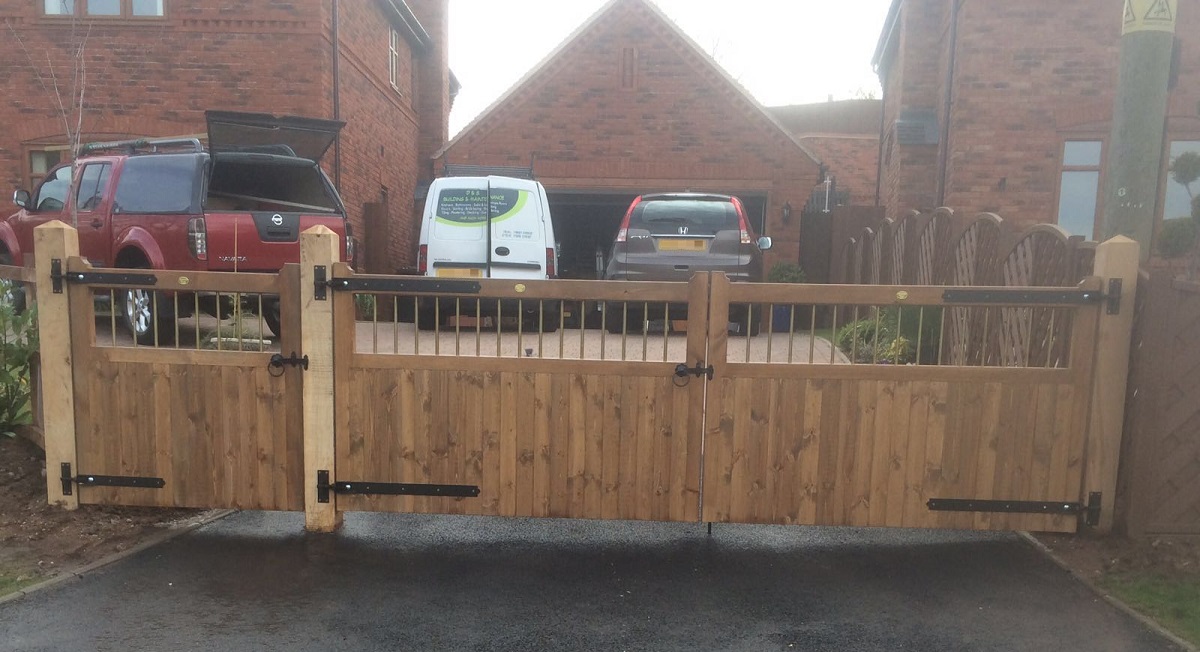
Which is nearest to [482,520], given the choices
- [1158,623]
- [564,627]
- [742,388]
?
[564,627]

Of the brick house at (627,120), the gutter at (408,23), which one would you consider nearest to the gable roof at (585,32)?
the brick house at (627,120)

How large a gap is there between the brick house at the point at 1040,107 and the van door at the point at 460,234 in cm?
770

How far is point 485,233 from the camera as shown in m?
9.86

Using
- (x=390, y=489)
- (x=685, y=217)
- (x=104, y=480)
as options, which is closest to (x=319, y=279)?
(x=390, y=489)

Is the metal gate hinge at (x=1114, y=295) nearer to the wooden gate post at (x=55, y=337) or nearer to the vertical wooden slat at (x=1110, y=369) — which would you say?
the vertical wooden slat at (x=1110, y=369)

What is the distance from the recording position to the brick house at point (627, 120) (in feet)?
53.3

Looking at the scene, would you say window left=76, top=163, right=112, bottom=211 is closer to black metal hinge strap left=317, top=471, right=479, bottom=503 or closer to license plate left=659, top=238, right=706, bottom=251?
black metal hinge strap left=317, top=471, right=479, bottom=503

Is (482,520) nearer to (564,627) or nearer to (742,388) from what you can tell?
(564,627)

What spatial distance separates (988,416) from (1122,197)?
1.39 metres

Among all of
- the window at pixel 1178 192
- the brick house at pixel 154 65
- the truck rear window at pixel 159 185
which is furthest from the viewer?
the brick house at pixel 154 65

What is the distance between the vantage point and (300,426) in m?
4.56

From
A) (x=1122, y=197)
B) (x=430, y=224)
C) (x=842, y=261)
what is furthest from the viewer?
(x=842, y=261)

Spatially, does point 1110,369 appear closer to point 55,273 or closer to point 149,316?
point 55,273

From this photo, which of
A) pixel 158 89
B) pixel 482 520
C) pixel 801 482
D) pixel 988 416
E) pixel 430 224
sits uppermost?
pixel 158 89
